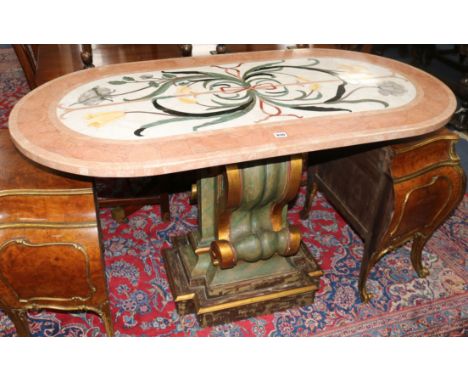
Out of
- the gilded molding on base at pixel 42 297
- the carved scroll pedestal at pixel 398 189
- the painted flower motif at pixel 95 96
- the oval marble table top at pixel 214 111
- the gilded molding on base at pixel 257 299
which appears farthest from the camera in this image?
the gilded molding on base at pixel 257 299

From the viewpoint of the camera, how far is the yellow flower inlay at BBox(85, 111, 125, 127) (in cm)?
156

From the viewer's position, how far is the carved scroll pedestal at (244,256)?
5.94 feet

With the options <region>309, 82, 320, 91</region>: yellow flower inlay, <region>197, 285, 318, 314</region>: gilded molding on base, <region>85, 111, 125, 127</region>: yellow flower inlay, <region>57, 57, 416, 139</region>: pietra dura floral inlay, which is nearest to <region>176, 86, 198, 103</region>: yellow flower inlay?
<region>57, 57, 416, 139</region>: pietra dura floral inlay

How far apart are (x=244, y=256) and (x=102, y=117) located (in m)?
0.84

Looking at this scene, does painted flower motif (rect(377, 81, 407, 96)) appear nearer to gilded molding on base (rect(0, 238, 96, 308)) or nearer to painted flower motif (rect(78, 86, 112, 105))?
painted flower motif (rect(78, 86, 112, 105))

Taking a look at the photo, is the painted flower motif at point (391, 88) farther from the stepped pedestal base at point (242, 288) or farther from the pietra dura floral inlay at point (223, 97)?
the stepped pedestal base at point (242, 288)

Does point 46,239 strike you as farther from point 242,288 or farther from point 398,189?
point 398,189

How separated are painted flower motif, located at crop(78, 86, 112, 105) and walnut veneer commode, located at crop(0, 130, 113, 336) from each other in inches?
11.9

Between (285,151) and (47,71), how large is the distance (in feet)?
5.41

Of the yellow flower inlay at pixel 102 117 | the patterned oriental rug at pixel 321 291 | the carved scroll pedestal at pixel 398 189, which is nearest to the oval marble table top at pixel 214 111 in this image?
the yellow flower inlay at pixel 102 117

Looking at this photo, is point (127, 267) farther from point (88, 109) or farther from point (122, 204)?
point (88, 109)

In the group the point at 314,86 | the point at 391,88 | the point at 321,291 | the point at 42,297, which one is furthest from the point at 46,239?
the point at 391,88

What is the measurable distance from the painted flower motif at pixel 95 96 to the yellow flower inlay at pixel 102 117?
0.12 m

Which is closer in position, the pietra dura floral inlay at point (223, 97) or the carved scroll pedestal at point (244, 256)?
the pietra dura floral inlay at point (223, 97)
